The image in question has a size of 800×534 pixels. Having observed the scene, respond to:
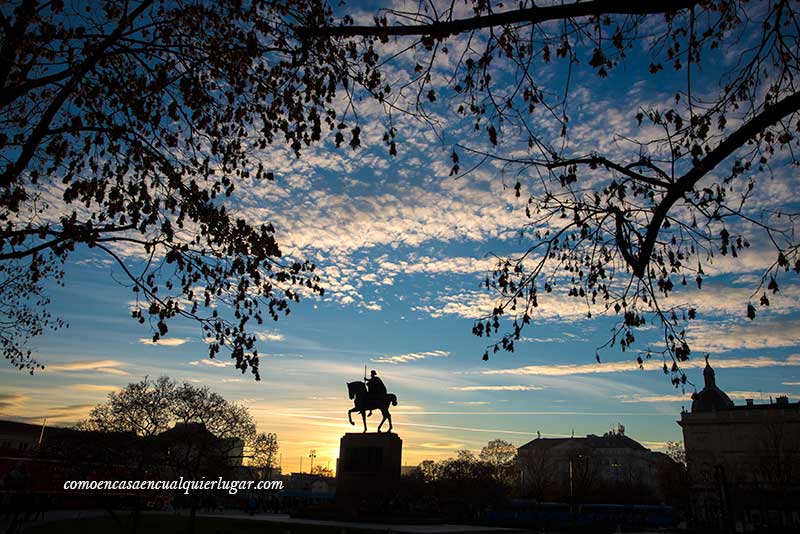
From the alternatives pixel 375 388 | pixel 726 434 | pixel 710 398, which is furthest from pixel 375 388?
pixel 710 398

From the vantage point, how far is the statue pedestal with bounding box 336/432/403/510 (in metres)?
27.8

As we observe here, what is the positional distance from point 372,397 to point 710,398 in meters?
93.2

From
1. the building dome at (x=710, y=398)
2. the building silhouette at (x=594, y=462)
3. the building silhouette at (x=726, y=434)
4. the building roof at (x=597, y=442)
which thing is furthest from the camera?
the building roof at (x=597, y=442)

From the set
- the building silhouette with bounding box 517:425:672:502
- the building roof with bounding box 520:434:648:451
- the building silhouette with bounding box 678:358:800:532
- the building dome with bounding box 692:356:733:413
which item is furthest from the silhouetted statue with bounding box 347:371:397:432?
the building roof with bounding box 520:434:648:451

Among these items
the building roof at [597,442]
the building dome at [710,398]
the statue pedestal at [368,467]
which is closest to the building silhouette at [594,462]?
the building roof at [597,442]

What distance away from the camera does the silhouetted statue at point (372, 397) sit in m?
28.7

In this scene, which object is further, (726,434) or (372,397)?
(726,434)

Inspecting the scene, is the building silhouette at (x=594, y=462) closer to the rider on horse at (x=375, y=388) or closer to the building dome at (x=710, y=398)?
the building dome at (x=710, y=398)

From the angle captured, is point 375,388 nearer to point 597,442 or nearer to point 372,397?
point 372,397

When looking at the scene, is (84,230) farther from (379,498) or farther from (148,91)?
(379,498)

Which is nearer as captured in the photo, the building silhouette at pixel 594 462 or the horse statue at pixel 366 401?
the horse statue at pixel 366 401

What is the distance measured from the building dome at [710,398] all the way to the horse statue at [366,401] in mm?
86671

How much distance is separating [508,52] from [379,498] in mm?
24427

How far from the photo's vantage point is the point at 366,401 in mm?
28750
